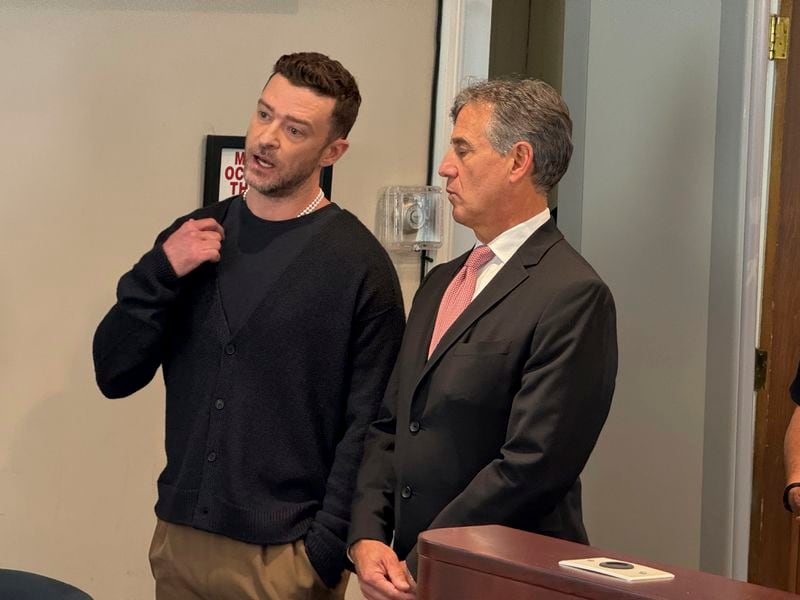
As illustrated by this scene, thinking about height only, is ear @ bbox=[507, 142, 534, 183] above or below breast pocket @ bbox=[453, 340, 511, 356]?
above

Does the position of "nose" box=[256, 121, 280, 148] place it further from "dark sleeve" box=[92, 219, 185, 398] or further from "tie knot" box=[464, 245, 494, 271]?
"tie knot" box=[464, 245, 494, 271]

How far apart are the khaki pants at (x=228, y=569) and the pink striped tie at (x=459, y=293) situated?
0.47 meters

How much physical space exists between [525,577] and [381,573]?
Result: 899 millimetres

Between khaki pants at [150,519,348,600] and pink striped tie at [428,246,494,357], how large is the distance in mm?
473

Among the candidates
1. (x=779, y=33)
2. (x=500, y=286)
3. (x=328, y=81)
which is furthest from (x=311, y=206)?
(x=779, y=33)

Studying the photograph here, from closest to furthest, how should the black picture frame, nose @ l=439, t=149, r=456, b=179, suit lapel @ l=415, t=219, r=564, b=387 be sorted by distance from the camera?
suit lapel @ l=415, t=219, r=564, b=387, nose @ l=439, t=149, r=456, b=179, the black picture frame

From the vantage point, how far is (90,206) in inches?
112

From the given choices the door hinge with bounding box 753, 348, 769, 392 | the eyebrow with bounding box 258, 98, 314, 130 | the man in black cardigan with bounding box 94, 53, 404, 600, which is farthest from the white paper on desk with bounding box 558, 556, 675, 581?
the door hinge with bounding box 753, 348, 769, 392

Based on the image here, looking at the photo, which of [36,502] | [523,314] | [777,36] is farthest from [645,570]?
[36,502]

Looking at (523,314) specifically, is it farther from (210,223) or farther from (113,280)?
(113,280)

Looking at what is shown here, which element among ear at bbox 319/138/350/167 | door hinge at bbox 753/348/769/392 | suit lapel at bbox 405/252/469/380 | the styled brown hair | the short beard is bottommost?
door hinge at bbox 753/348/769/392

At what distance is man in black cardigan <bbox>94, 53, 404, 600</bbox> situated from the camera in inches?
83.0

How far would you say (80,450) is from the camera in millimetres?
2861

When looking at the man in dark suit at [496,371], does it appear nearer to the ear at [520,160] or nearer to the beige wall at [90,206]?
the ear at [520,160]
